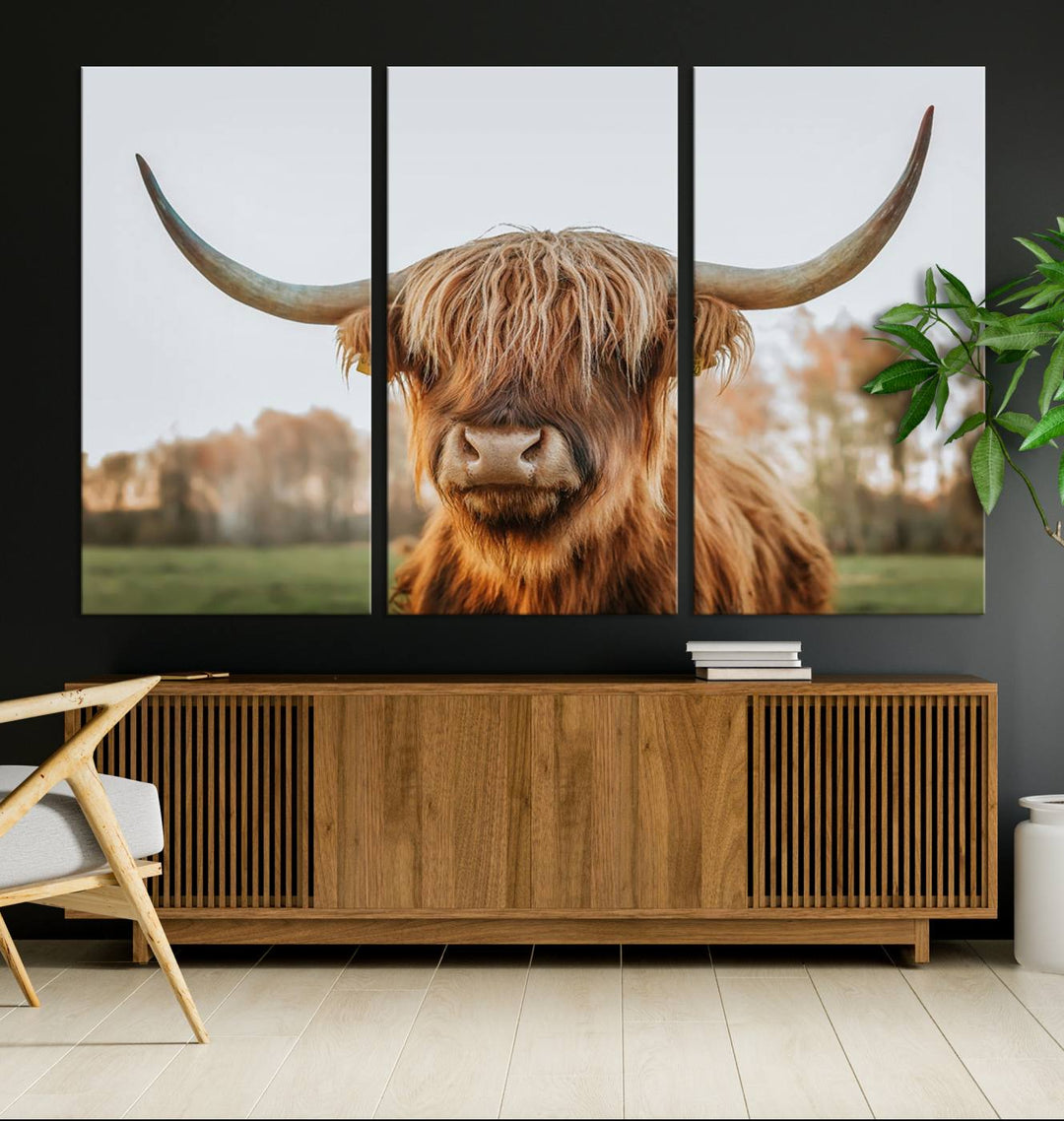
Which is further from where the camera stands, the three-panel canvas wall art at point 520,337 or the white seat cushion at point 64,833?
the three-panel canvas wall art at point 520,337

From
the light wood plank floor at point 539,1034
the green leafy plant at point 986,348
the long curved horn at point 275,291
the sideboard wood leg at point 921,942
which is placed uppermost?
the long curved horn at point 275,291

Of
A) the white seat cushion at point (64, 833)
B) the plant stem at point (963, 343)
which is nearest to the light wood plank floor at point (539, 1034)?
the white seat cushion at point (64, 833)

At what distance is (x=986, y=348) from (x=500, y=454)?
1.35 metres

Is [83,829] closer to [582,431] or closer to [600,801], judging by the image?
[600,801]

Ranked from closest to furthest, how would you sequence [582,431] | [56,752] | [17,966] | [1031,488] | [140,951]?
[56,752] < [17,966] < [140,951] < [1031,488] < [582,431]

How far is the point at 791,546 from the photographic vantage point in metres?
3.50

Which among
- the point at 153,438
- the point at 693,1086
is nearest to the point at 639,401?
the point at 153,438

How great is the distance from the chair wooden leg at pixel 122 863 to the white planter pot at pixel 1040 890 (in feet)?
6.56

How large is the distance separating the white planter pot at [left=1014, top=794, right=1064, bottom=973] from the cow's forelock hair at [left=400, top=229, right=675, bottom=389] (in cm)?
155

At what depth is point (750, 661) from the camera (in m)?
3.21

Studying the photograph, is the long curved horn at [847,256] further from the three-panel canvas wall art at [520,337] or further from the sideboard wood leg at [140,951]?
the sideboard wood leg at [140,951]

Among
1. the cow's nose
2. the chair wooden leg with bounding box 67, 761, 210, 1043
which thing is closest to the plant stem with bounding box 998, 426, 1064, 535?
the cow's nose

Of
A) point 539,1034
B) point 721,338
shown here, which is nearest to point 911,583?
point 721,338

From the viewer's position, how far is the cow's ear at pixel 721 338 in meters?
3.49
